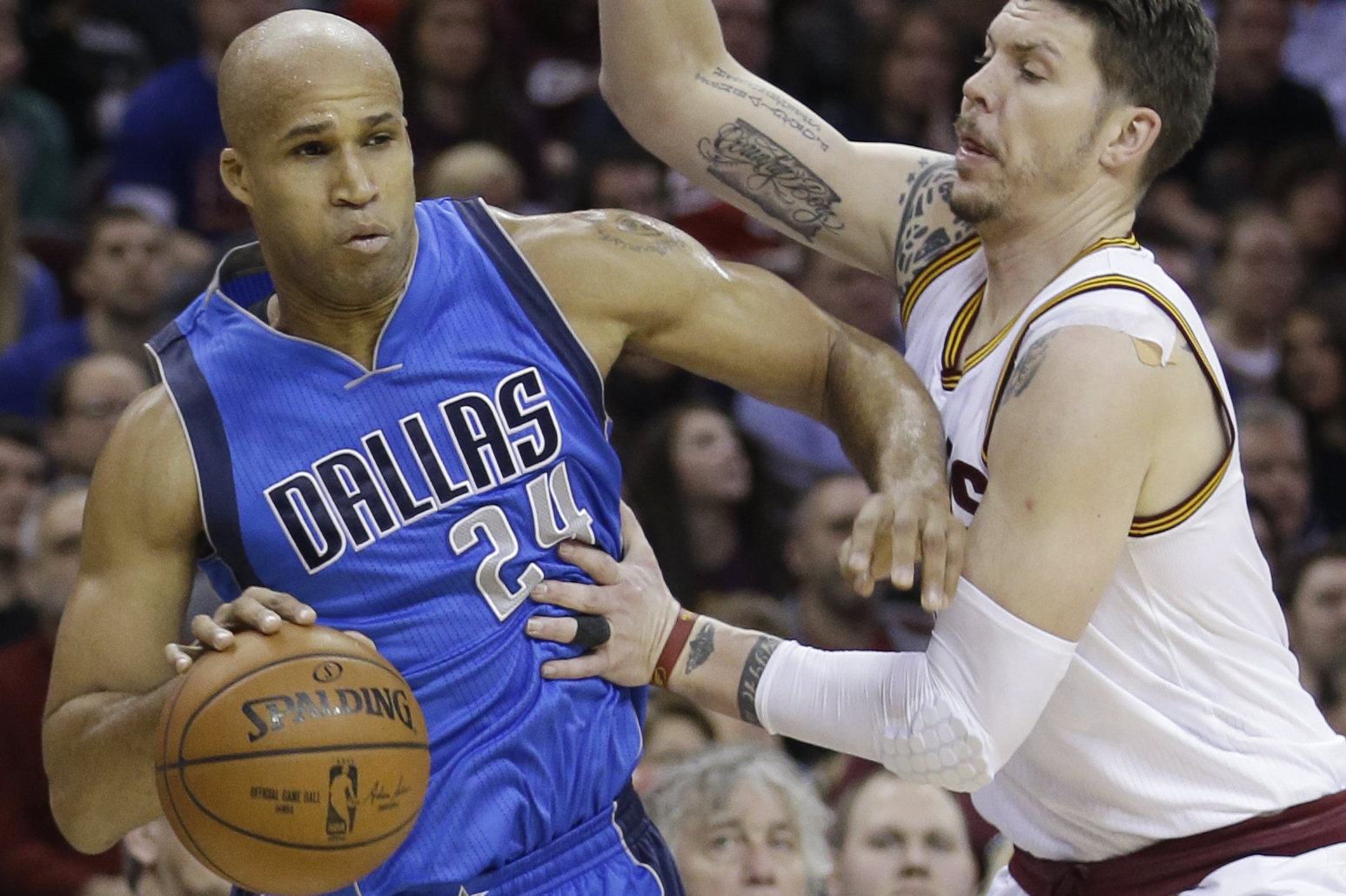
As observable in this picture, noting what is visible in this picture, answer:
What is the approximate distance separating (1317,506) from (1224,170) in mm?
2109

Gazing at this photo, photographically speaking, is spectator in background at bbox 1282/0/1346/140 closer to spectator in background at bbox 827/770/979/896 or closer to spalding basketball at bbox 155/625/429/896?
spectator in background at bbox 827/770/979/896

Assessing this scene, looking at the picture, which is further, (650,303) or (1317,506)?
(1317,506)

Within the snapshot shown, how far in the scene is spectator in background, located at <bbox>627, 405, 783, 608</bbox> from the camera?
7055 mm

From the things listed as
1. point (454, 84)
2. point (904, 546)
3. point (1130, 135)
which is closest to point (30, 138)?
point (454, 84)

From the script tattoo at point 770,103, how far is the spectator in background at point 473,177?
3368 millimetres

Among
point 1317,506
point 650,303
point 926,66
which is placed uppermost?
point 650,303

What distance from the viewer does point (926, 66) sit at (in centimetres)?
899

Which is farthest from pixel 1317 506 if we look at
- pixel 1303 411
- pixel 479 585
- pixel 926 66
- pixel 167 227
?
pixel 479 585

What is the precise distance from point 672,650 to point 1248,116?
6925 millimetres

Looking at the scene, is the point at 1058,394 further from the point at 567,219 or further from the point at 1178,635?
the point at 567,219

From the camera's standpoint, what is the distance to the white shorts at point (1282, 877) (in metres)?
3.21

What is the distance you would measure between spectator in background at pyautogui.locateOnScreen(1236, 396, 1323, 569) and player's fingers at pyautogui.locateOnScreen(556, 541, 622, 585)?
4584 mm

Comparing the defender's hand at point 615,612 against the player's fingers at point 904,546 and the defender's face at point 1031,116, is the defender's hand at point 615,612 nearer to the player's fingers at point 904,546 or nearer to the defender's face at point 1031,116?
the player's fingers at point 904,546

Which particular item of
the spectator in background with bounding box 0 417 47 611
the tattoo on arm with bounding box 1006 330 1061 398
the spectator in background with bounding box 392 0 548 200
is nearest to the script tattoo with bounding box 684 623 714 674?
the tattoo on arm with bounding box 1006 330 1061 398
